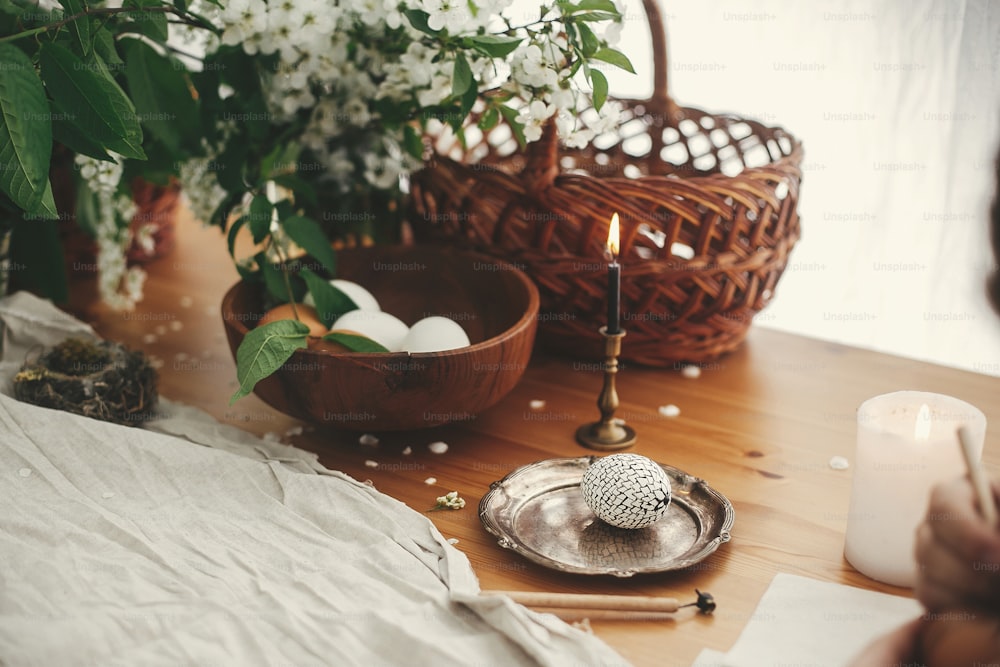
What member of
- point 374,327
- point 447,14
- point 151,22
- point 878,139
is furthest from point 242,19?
point 878,139

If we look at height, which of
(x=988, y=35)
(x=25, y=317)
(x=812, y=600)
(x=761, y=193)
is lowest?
(x=812, y=600)

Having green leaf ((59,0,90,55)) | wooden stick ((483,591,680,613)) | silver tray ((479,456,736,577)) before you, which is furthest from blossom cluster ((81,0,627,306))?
wooden stick ((483,591,680,613))

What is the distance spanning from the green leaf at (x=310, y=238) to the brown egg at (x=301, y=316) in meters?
0.06

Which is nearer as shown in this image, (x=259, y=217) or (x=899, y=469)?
(x=899, y=469)

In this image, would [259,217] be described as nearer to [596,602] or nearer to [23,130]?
[23,130]

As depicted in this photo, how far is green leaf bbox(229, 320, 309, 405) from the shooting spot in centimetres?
77

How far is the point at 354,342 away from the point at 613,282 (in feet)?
0.80

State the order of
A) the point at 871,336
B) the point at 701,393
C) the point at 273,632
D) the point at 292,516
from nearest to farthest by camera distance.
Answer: the point at 273,632
the point at 292,516
the point at 701,393
the point at 871,336

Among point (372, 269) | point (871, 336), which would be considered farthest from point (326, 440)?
point (871, 336)

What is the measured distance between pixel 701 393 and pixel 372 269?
40cm

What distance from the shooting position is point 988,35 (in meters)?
1.04

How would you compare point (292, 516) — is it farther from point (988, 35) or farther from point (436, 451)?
point (988, 35)

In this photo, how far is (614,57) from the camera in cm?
86

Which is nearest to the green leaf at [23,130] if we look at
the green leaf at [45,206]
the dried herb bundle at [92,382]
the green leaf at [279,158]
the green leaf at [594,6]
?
the green leaf at [45,206]
